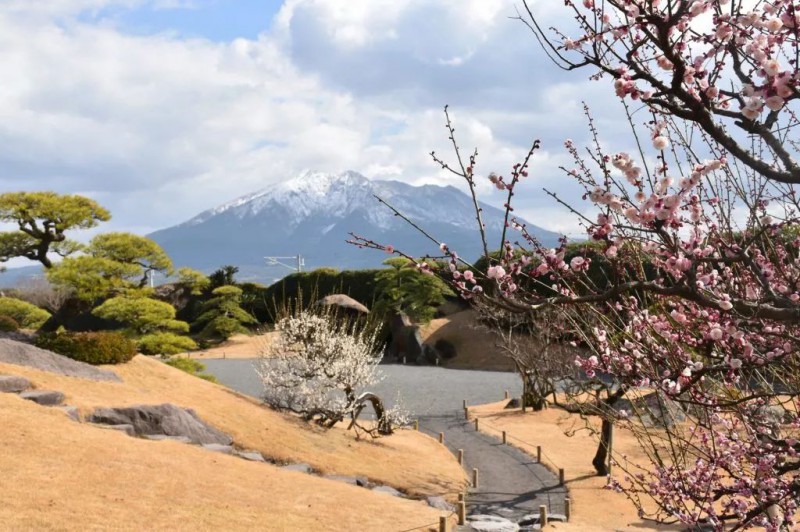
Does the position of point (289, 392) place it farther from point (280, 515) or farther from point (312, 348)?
point (280, 515)

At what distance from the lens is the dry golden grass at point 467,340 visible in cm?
3506

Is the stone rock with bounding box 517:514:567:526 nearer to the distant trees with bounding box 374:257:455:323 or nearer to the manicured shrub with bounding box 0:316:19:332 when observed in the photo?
the manicured shrub with bounding box 0:316:19:332

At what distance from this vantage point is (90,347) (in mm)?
17781

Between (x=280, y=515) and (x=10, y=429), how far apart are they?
16.6 feet

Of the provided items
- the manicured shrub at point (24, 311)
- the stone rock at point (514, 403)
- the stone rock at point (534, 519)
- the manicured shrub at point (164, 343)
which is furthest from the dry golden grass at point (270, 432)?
the manicured shrub at point (24, 311)

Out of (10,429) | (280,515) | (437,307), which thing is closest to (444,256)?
(280,515)

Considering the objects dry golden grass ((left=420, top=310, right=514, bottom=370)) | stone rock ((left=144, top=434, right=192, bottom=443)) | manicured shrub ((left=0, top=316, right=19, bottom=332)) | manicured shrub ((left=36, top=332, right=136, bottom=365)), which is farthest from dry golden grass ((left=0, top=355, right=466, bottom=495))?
dry golden grass ((left=420, top=310, right=514, bottom=370))

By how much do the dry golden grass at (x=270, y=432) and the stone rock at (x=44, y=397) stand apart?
28cm

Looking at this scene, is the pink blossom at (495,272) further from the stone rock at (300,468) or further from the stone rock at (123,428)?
the stone rock at (123,428)

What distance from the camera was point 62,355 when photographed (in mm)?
17391

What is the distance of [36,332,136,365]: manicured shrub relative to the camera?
696 inches

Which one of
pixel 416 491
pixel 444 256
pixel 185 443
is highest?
pixel 444 256

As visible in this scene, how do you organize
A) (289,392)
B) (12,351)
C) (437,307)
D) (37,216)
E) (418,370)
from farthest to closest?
(437,307), (418,370), (37,216), (289,392), (12,351)

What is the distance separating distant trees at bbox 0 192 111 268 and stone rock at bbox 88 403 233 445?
1876cm
